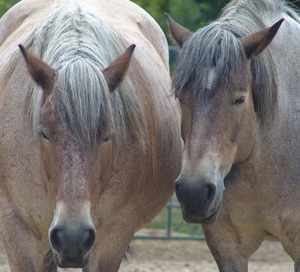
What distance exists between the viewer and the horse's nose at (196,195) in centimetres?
404

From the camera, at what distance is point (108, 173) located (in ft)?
13.9

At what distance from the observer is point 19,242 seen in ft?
14.8

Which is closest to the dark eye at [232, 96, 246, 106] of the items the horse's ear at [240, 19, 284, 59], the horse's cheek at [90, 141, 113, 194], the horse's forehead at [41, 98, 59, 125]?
the horse's ear at [240, 19, 284, 59]

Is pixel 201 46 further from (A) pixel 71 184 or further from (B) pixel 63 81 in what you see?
(A) pixel 71 184

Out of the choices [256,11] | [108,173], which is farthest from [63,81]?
[256,11]

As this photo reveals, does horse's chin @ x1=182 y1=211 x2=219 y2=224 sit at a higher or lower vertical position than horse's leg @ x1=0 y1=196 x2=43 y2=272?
higher

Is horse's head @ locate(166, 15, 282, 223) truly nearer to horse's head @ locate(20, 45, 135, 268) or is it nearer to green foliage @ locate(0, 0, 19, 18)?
horse's head @ locate(20, 45, 135, 268)

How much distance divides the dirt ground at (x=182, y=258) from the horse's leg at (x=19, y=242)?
2.79m

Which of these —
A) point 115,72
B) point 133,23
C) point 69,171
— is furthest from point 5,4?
point 69,171

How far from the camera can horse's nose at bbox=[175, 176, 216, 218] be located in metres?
4.04

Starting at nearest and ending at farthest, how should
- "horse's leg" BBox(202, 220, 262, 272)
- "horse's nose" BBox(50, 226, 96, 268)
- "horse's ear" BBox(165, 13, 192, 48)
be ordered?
1. "horse's nose" BBox(50, 226, 96, 268)
2. "horse's ear" BBox(165, 13, 192, 48)
3. "horse's leg" BBox(202, 220, 262, 272)

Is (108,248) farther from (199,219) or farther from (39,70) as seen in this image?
(39,70)

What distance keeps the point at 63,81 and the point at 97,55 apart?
412 millimetres

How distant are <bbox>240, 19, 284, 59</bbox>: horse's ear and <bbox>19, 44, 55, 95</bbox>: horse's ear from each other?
1093mm
